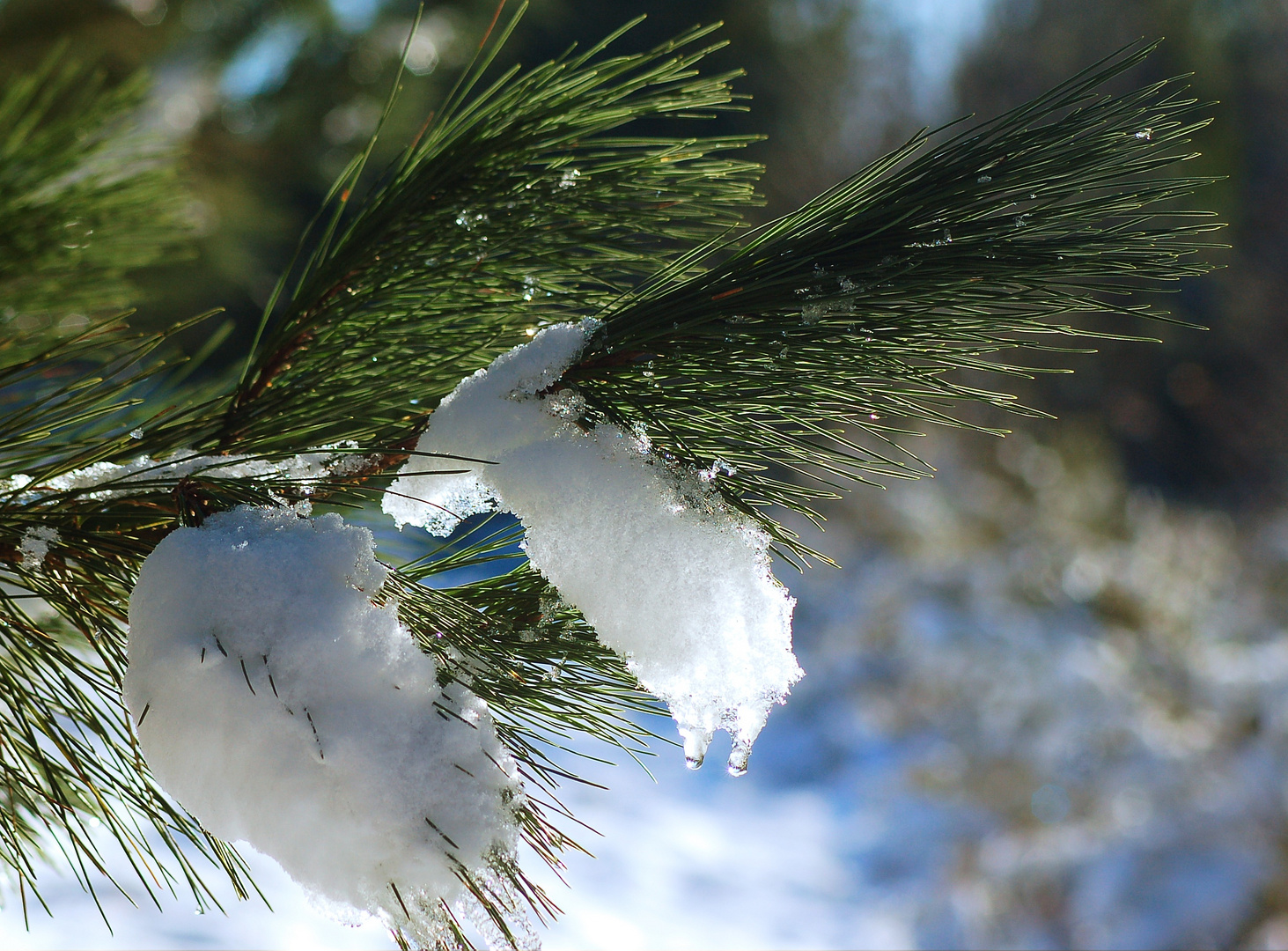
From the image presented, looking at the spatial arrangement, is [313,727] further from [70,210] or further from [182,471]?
[70,210]

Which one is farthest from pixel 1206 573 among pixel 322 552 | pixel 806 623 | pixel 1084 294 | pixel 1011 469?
pixel 322 552

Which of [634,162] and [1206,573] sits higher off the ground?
[1206,573]

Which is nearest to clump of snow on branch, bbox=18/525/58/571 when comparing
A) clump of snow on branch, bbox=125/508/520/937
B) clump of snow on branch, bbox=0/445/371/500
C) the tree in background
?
clump of snow on branch, bbox=0/445/371/500

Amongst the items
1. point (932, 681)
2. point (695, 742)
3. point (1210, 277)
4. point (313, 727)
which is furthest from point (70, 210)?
point (1210, 277)

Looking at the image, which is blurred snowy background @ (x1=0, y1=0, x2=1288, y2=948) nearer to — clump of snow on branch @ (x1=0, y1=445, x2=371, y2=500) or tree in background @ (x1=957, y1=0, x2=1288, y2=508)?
tree in background @ (x1=957, y1=0, x2=1288, y2=508)

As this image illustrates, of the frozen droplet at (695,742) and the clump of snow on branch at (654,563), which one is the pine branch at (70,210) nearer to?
A: the clump of snow on branch at (654,563)

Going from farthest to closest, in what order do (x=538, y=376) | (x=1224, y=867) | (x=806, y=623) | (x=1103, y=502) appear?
(x=1103, y=502), (x=806, y=623), (x=1224, y=867), (x=538, y=376)

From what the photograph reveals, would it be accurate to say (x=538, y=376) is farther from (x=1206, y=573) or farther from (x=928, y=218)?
(x=1206, y=573)
